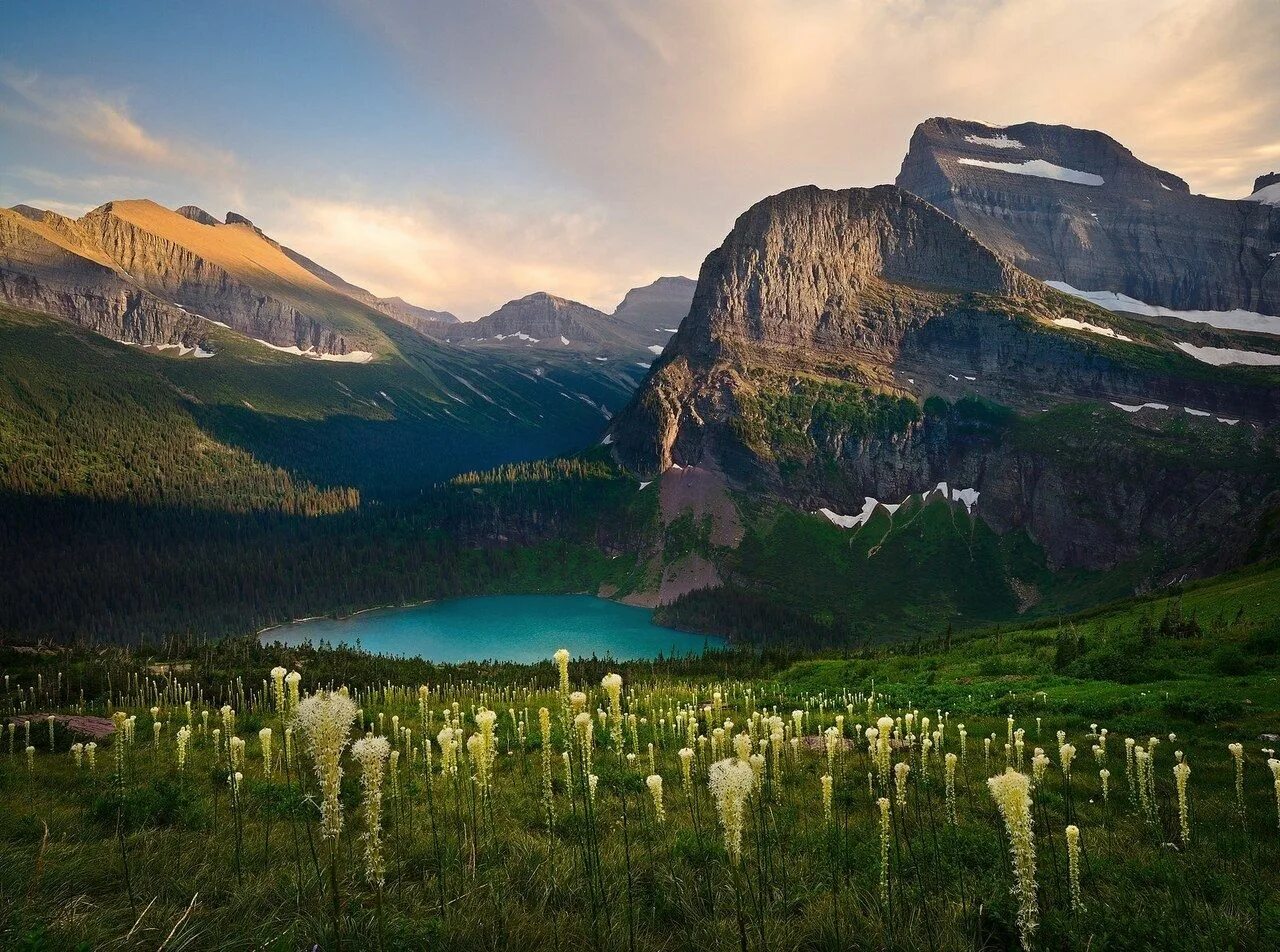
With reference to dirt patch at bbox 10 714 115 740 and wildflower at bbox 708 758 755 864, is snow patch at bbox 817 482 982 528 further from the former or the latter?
wildflower at bbox 708 758 755 864

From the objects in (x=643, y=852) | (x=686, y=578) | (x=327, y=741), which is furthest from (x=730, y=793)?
(x=686, y=578)

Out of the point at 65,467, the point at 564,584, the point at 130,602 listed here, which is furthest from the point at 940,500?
the point at 65,467

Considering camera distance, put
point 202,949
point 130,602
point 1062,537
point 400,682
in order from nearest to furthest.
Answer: point 202,949 < point 400,682 < point 130,602 < point 1062,537

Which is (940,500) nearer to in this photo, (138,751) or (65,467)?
(138,751)

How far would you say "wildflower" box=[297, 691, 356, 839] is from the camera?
145 inches

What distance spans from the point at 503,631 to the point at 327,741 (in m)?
148

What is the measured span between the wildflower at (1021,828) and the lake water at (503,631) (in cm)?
11198

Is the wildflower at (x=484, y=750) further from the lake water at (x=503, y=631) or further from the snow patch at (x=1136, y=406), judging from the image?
the snow patch at (x=1136, y=406)

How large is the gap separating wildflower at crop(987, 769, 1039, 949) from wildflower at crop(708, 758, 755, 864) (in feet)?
5.59

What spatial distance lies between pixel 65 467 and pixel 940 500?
26893 centimetres

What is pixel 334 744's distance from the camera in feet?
12.2

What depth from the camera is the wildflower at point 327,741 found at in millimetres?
3688

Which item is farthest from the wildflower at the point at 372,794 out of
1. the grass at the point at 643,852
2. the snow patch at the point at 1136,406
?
the snow patch at the point at 1136,406

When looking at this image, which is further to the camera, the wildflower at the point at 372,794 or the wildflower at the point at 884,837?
the wildflower at the point at 884,837
